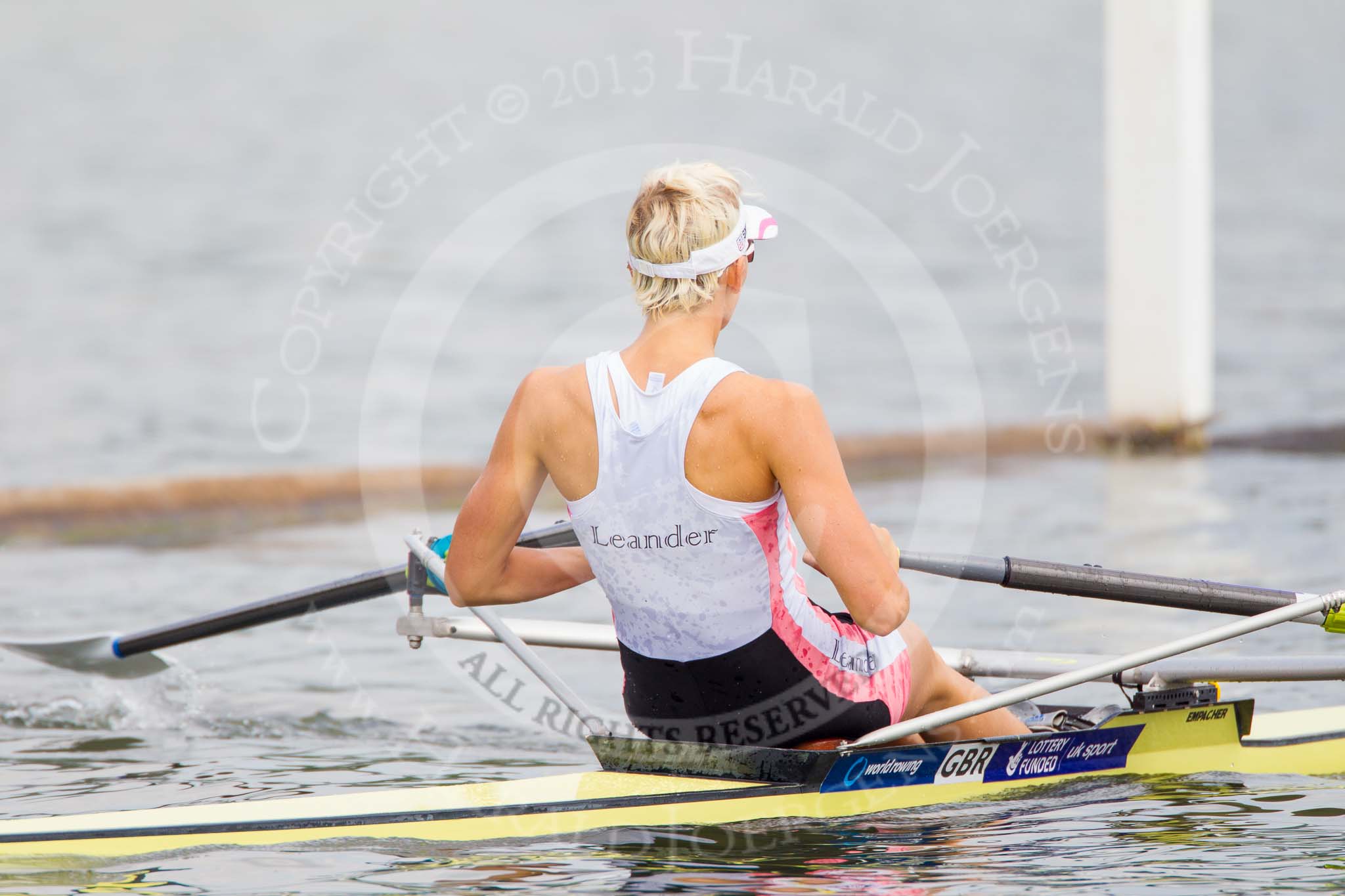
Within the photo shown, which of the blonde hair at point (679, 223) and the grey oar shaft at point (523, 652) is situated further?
the grey oar shaft at point (523, 652)

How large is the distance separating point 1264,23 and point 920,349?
1331 inches

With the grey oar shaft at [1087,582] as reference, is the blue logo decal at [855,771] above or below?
below

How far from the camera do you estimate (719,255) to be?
315 cm

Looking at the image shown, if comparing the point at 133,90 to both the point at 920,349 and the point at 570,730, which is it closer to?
the point at 920,349

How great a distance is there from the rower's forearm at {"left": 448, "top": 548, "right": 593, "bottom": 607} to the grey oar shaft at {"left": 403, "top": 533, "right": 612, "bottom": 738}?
27 cm

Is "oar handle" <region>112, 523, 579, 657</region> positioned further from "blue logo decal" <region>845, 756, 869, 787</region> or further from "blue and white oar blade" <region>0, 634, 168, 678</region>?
"blue logo decal" <region>845, 756, 869, 787</region>

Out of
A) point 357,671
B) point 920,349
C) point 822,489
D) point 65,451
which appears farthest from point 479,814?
point 920,349

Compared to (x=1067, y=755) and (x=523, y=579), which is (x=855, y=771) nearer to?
(x=1067, y=755)

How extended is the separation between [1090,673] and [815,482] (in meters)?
1.08

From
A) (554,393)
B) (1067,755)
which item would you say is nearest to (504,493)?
(554,393)

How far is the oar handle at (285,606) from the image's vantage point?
4.51 m

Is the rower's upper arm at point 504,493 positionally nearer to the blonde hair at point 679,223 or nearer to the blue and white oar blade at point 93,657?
the blonde hair at point 679,223

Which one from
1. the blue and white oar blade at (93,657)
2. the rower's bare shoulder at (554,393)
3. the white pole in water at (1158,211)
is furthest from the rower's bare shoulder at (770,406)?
the white pole in water at (1158,211)

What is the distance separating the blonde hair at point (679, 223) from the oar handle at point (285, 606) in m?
1.28
